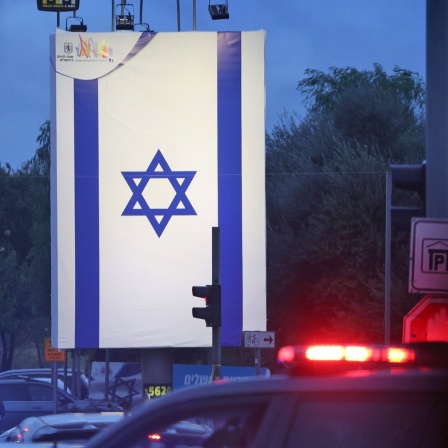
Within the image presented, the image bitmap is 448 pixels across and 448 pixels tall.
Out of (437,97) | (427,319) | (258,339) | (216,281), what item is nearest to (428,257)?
(427,319)

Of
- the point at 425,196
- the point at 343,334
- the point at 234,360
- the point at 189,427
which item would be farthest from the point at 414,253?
the point at 234,360

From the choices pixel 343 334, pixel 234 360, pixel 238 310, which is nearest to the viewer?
pixel 238 310

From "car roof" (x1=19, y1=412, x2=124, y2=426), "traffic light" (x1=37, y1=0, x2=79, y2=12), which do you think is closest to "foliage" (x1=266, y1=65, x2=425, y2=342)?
"traffic light" (x1=37, y1=0, x2=79, y2=12)

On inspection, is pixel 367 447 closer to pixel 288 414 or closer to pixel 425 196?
pixel 288 414

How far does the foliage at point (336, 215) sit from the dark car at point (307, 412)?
22392 mm

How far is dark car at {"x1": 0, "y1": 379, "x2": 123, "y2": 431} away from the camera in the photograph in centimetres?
2417

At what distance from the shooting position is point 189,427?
11.0 ft

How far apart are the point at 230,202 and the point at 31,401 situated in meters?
6.14

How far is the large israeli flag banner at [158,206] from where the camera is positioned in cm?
2452

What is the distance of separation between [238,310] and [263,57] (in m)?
5.46

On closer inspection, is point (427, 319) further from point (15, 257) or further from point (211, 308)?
point (15, 257)

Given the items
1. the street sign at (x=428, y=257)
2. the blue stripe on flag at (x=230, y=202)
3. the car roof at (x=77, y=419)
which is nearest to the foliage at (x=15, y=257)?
the blue stripe on flag at (x=230, y=202)

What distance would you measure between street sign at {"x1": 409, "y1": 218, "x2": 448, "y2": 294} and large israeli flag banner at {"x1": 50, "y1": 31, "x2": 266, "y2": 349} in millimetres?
16689

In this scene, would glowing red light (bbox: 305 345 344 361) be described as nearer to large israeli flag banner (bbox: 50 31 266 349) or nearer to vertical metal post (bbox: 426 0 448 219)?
vertical metal post (bbox: 426 0 448 219)
